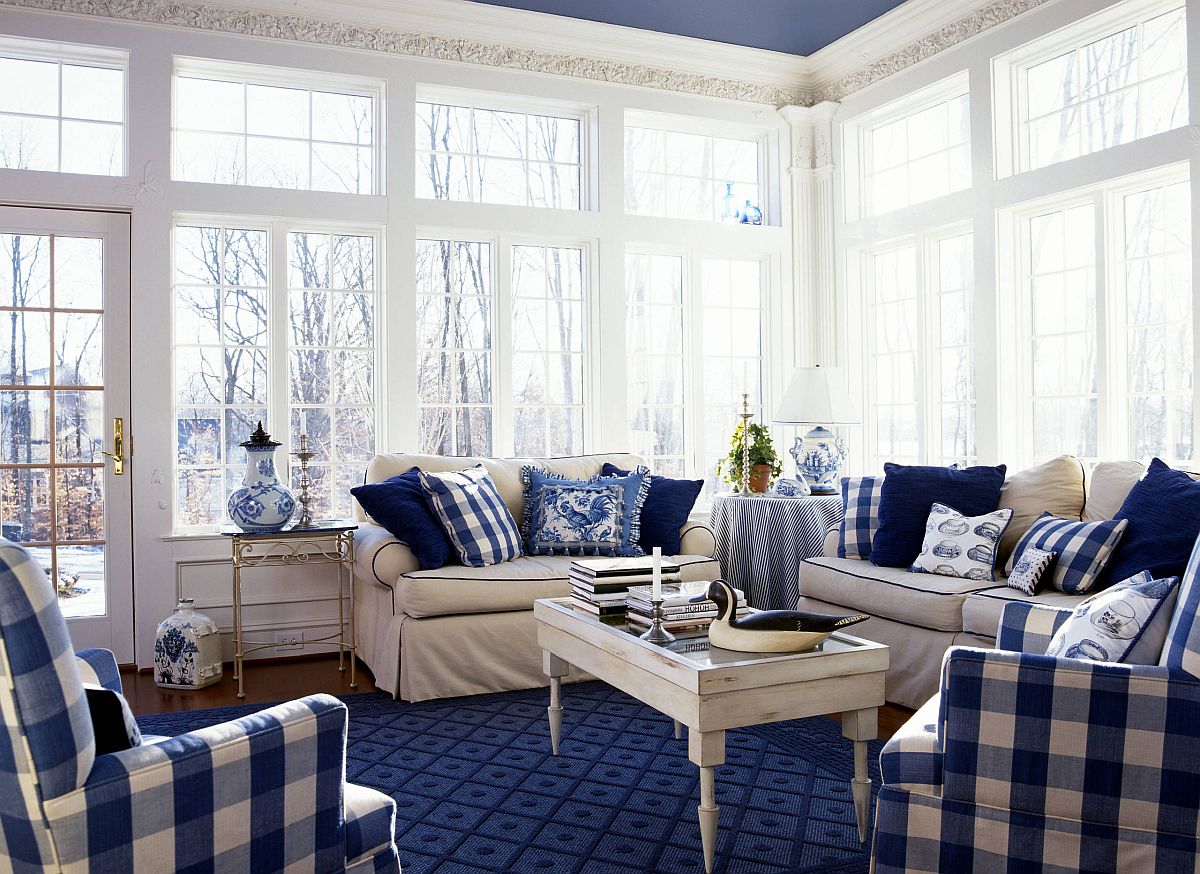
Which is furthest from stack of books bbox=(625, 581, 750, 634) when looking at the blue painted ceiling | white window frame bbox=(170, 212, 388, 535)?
the blue painted ceiling

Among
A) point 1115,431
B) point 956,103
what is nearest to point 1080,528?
point 1115,431

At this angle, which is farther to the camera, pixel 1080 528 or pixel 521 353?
pixel 521 353

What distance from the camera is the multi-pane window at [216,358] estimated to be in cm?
478

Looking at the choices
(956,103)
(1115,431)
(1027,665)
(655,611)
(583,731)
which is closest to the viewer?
(1027,665)

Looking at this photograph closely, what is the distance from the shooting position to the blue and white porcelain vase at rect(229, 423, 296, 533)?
13.9ft

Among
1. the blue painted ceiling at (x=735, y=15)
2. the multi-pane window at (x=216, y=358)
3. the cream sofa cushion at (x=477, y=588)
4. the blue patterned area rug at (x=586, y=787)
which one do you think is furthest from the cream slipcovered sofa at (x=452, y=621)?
the blue painted ceiling at (x=735, y=15)

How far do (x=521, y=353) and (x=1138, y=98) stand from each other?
10.6 ft

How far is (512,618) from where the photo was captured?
13.2 feet

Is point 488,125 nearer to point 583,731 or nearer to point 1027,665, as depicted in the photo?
point 583,731

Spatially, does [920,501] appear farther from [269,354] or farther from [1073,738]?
[269,354]

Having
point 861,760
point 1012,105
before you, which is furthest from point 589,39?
point 861,760

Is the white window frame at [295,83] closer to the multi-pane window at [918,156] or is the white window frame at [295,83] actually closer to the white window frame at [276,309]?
the white window frame at [276,309]

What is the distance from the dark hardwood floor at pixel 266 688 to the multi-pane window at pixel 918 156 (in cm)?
298

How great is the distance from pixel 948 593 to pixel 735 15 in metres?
3.35
